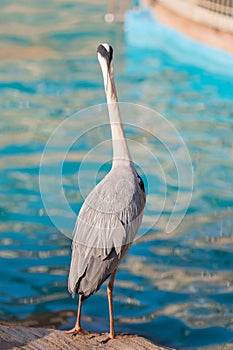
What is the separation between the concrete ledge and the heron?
258 mm

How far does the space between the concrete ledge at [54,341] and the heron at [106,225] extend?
0.26 m

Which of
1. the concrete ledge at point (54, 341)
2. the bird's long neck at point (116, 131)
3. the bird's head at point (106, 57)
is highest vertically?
the bird's head at point (106, 57)

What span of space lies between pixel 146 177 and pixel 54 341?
5070 millimetres

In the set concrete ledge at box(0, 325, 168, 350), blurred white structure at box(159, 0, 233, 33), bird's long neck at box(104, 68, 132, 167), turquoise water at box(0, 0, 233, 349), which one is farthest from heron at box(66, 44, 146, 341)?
blurred white structure at box(159, 0, 233, 33)

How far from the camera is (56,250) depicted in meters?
6.90

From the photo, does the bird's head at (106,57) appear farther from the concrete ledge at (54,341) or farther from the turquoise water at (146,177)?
the turquoise water at (146,177)

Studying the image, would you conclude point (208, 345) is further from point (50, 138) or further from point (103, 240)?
point (50, 138)

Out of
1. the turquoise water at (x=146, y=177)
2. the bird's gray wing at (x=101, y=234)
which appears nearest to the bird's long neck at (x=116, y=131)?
the bird's gray wing at (x=101, y=234)

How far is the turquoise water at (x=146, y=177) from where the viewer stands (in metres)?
5.80

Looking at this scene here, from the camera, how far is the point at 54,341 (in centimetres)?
427

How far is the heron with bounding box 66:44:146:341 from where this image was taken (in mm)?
4160

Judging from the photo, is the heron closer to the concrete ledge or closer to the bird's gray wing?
the bird's gray wing

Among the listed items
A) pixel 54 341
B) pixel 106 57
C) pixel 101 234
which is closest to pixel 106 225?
pixel 101 234

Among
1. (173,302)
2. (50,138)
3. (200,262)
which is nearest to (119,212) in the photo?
(173,302)
